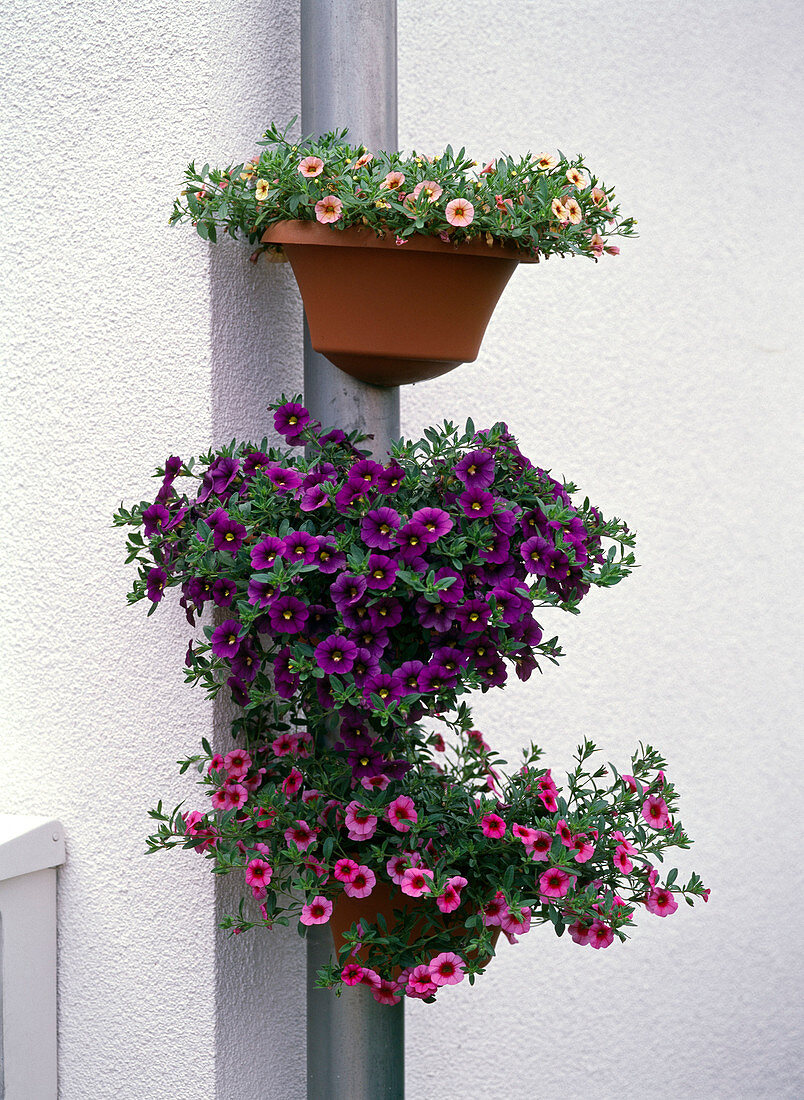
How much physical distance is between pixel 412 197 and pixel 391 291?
118mm

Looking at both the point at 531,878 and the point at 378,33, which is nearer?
the point at 531,878

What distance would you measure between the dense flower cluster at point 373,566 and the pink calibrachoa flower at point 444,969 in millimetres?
221

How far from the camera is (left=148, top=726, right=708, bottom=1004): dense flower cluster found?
1219 mm

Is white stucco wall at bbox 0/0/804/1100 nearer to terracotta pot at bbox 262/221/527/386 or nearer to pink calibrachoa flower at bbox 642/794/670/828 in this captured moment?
terracotta pot at bbox 262/221/527/386

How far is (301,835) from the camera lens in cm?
125

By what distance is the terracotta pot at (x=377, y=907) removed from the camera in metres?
1.29

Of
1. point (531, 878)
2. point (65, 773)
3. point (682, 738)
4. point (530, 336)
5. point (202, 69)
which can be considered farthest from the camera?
point (682, 738)

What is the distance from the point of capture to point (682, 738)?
2.15 meters

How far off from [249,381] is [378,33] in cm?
49

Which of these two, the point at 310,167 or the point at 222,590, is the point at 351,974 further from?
the point at 310,167

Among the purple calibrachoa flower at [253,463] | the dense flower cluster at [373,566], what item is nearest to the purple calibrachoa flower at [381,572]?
the dense flower cluster at [373,566]

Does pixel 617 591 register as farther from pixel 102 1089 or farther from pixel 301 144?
pixel 102 1089

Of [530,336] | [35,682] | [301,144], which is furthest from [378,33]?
[35,682]

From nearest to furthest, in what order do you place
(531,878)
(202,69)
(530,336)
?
(531,878) < (202,69) < (530,336)
